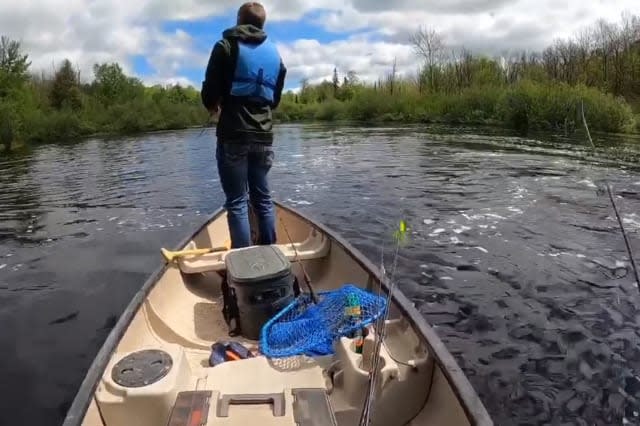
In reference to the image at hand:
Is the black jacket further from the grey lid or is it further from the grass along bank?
the grass along bank

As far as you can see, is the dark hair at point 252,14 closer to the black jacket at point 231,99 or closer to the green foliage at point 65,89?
the black jacket at point 231,99

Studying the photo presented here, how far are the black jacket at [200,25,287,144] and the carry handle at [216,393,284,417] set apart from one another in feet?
8.28

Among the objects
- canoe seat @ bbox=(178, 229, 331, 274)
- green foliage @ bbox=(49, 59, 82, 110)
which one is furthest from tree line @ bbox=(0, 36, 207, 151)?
canoe seat @ bbox=(178, 229, 331, 274)

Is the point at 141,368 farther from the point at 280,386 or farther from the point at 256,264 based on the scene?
the point at 256,264

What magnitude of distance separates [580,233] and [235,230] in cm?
629

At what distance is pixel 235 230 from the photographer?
488 centimetres

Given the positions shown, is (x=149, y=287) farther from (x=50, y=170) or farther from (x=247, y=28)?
(x=50, y=170)

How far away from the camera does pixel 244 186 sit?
4840 mm

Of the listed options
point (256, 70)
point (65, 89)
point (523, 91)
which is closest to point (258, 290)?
point (256, 70)

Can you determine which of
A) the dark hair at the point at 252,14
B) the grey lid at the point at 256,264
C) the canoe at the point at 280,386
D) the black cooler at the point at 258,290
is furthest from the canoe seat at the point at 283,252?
the dark hair at the point at 252,14

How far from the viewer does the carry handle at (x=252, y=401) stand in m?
2.52

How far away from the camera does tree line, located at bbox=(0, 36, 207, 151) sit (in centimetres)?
3841

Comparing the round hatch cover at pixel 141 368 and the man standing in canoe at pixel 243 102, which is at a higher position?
the man standing in canoe at pixel 243 102

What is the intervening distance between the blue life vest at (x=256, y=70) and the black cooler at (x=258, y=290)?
1507 mm
